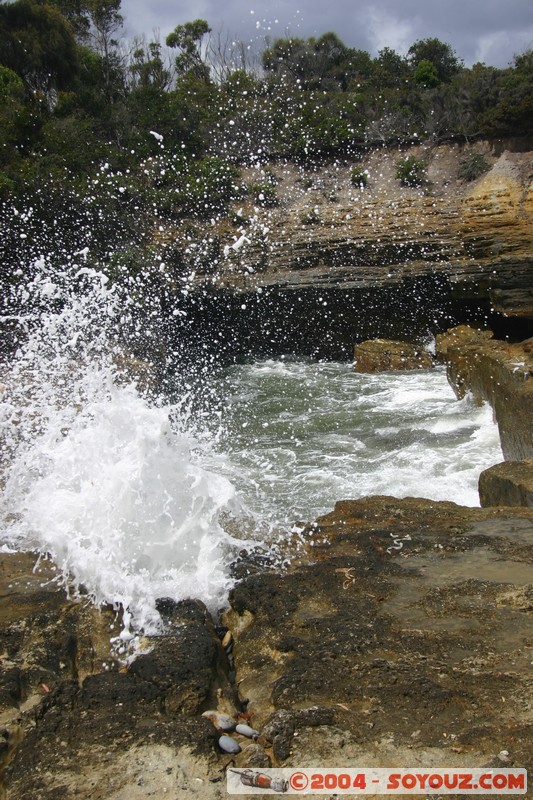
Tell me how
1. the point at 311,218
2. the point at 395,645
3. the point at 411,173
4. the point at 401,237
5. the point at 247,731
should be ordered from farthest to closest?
the point at 411,173
the point at 311,218
the point at 401,237
the point at 395,645
the point at 247,731

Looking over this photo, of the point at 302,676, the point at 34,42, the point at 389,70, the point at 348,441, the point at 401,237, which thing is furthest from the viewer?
the point at 389,70

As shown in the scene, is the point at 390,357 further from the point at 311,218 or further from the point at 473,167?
the point at 473,167

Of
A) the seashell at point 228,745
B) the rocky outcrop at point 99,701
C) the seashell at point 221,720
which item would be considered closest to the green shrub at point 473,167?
the rocky outcrop at point 99,701

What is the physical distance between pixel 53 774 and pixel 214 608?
1.60 metres

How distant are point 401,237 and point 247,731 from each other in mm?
15044

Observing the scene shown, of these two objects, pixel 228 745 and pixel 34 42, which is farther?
→ pixel 34 42

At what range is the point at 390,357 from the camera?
14.9m

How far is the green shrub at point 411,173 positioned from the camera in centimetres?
1939

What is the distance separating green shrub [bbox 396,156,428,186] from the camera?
63.6ft

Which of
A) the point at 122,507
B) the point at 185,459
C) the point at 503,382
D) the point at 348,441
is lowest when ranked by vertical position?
the point at 348,441

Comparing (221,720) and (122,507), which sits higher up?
(122,507)

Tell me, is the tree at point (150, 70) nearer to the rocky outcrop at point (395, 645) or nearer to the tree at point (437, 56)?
the tree at point (437, 56)

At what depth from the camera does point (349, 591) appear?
360 centimetres

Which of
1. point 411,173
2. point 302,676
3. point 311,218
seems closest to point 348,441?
point 302,676
